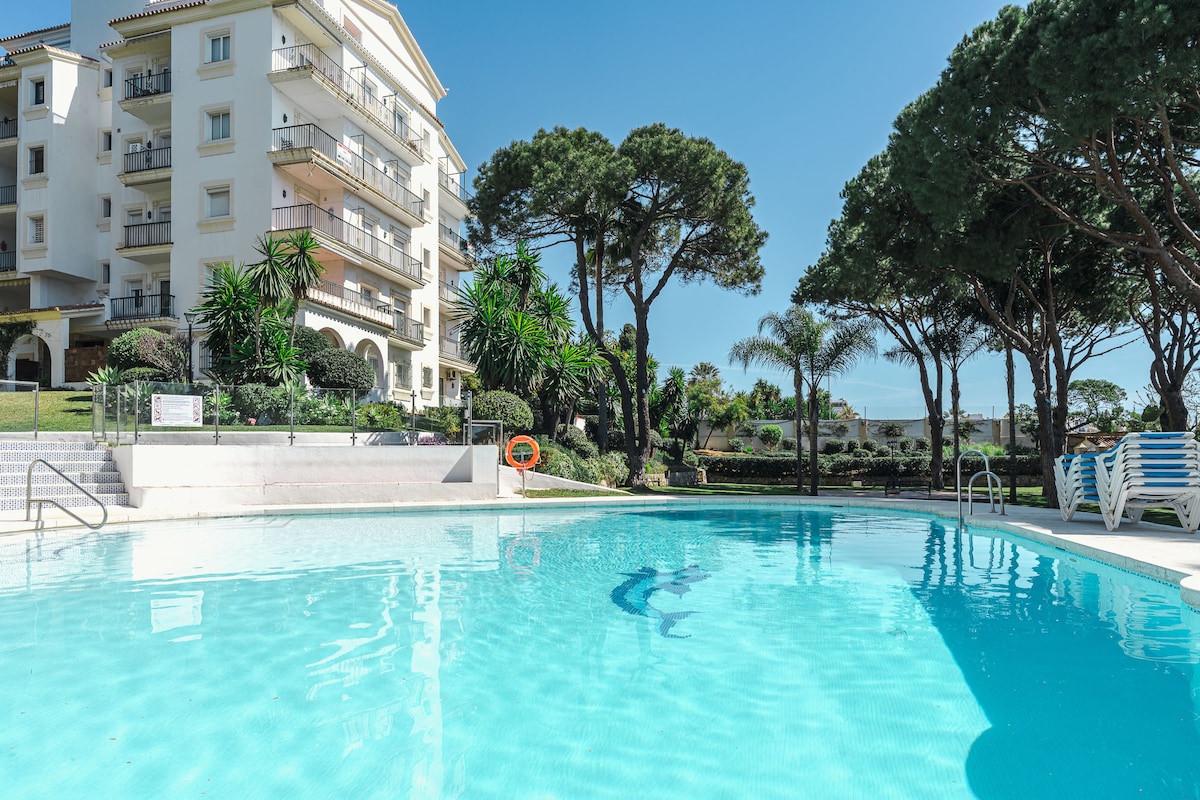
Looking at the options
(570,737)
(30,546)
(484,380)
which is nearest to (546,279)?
(484,380)

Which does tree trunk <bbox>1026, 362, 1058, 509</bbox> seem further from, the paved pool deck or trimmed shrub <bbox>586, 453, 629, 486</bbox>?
trimmed shrub <bbox>586, 453, 629, 486</bbox>

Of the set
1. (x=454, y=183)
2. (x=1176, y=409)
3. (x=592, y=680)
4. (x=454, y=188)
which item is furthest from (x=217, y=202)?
(x=1176, y=409)

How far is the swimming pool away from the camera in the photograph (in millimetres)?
3406

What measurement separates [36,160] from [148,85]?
6513 millimetres

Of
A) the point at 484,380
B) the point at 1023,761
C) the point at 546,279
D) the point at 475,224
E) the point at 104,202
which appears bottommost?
the point at 1023,761

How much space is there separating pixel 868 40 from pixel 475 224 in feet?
47.0

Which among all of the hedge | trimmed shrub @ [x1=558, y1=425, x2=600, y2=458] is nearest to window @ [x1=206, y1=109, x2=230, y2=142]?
trimmed shrub @ [x1=558, y1=425, x2=600, y2=458]

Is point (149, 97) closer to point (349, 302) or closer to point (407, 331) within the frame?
point (349, 302)

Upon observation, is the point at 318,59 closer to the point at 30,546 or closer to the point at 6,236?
the point at 6,236

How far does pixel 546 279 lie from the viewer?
25.5 m

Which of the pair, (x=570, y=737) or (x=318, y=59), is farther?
(x=318, y=59)

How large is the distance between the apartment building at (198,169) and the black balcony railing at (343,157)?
0.08 m

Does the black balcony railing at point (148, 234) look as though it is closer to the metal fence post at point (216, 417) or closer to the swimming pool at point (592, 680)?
the metal fence post at point (216, 417)

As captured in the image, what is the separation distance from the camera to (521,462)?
63.2ft
